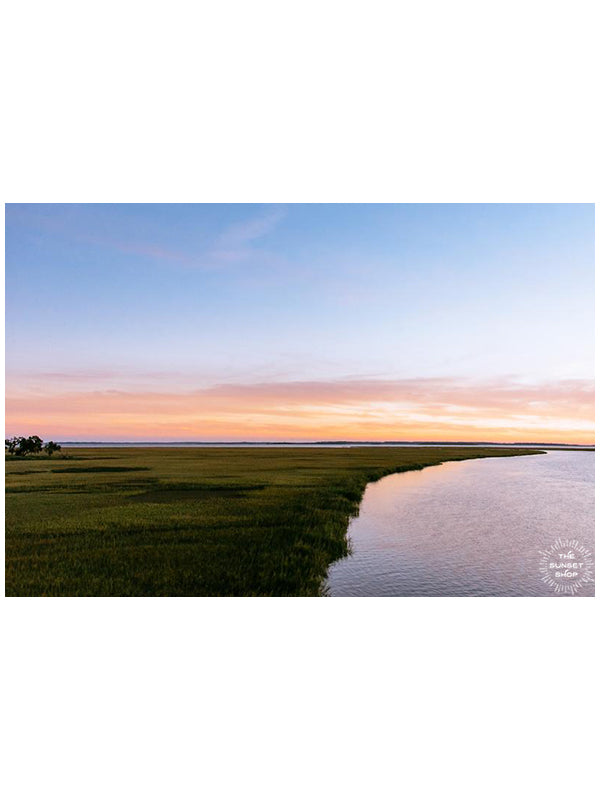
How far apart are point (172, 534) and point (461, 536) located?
5.37m

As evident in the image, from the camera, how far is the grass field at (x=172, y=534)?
257 inches

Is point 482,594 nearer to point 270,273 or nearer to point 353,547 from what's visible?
point 353,547

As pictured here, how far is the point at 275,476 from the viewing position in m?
17.9

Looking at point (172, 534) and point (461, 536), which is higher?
point (172, 534)

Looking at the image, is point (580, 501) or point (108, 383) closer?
point (108, 383)

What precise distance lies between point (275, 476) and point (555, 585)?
11675mm

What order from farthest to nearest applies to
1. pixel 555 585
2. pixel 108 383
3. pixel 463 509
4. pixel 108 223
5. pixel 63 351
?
pixel 463 509
pixel 108 383
pixel 63 351
pixel 108 223
pixel 555 585

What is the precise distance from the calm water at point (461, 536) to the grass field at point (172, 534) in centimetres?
59

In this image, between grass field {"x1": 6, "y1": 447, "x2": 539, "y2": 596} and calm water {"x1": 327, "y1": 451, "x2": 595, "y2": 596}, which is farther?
calm water {"x1": 327, "y1": 451, "x2": 595, "y2": 596}

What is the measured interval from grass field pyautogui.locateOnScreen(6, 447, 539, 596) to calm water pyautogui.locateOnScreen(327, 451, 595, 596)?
23.1 inches

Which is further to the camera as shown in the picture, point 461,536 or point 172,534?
point 461,536

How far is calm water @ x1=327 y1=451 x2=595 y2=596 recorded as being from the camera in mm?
7273

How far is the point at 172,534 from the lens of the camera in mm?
8641
